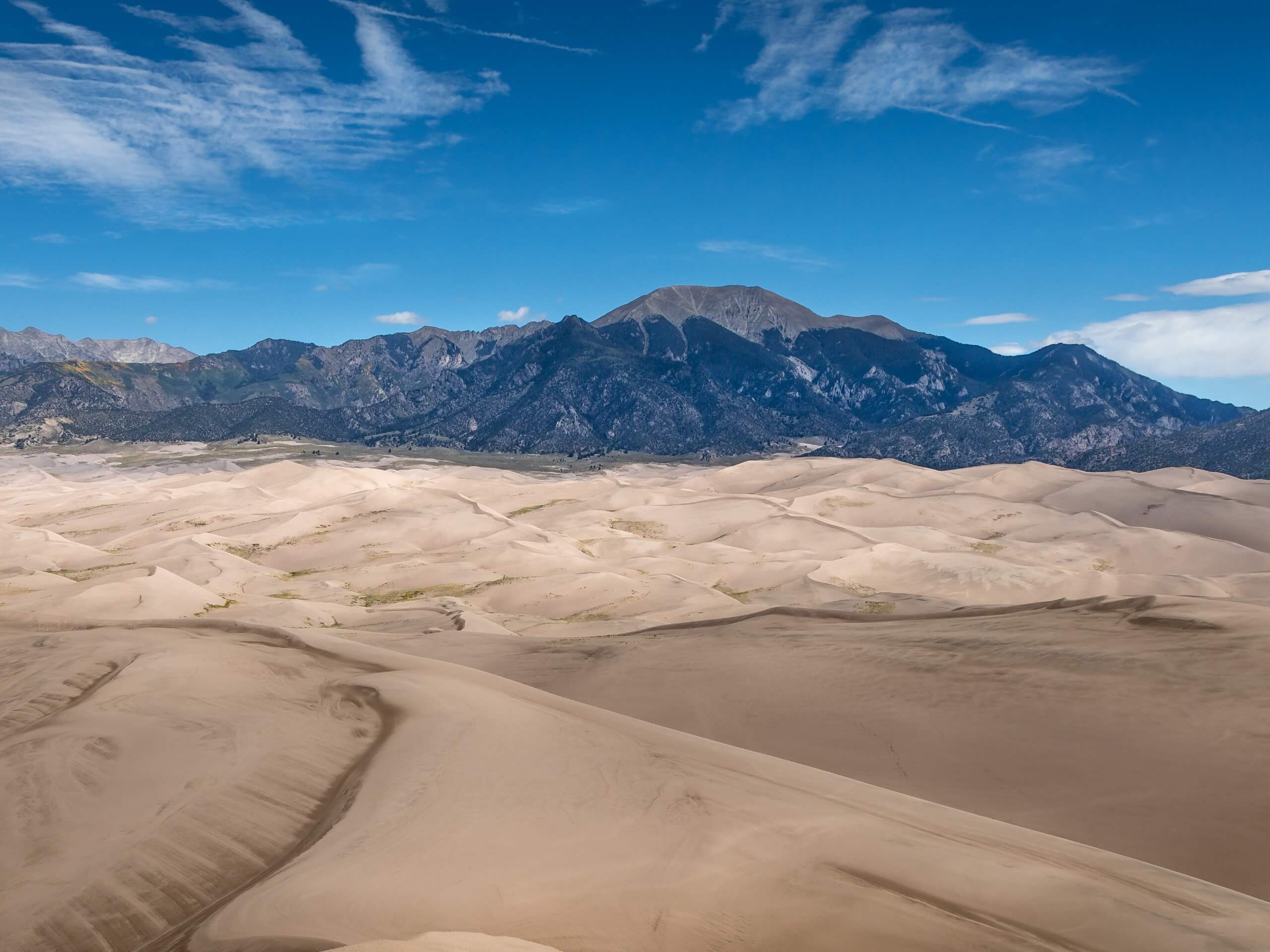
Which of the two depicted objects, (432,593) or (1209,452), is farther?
(1209,452)

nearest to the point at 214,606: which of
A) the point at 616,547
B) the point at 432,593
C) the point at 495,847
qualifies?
the point at 432,593

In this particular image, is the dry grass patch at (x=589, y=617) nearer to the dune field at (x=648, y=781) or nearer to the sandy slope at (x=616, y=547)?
the sandy slope at (x=616, y=547)

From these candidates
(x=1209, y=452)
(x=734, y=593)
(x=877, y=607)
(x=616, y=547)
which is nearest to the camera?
A: (x=877, y=607)

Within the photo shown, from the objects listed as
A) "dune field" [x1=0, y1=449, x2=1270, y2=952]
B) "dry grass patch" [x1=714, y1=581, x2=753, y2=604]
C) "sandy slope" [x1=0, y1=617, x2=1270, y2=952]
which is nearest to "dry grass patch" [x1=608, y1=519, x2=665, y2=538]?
"dry grass patch" [x1=714, y1=581, x2=753, y2=604]

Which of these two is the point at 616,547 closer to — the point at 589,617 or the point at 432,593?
the point at 432,593

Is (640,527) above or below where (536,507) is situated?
below

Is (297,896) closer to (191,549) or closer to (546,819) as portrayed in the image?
(546,819)

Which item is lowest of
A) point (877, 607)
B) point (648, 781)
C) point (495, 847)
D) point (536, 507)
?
point (877, 607)

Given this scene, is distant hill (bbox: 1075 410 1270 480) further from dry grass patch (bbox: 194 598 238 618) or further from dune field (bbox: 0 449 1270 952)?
dry grass patch (bbox: 194 598 238 618)

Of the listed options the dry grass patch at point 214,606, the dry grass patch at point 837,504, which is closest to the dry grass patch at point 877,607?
the dry grass patch at point 214,606
